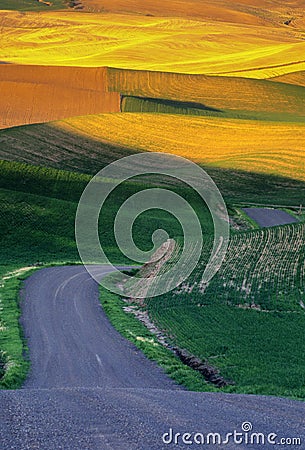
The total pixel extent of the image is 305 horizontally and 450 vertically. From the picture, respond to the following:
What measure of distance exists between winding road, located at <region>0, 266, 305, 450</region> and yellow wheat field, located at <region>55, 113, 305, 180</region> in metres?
55.3

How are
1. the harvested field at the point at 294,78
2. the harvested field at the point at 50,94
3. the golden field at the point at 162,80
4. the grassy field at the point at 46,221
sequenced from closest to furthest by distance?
1. the grassy field at the point at 46,221
2. the golden field at the point at 162,80
3. the harvested field at the point at 50,94
4. the harvested field at the point at 294,78

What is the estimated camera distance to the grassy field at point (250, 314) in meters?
18.1

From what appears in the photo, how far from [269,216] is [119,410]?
49.2 meters

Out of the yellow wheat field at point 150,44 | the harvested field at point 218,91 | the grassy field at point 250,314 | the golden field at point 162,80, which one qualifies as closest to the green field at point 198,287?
the grassy field at point 250,314

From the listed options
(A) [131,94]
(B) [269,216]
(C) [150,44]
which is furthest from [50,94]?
(C) [150,44]

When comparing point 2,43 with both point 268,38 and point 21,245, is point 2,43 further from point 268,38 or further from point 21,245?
point 21,245

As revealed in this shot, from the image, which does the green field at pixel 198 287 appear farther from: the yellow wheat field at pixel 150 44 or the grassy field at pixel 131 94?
the yellow wheat field at pixel 150 44

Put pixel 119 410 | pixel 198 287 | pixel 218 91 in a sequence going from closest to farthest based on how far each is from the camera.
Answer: pixel 119 410 < pixel 198 287 < pixel 218 91

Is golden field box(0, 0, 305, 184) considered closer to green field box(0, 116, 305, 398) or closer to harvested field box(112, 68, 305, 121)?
harvested field box(112, 68, 305, 121)

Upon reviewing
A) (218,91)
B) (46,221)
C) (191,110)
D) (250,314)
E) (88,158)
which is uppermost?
(250,314)

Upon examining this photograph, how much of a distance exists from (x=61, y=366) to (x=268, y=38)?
511ft

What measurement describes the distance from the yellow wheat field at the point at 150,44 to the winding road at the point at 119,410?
104149 mm

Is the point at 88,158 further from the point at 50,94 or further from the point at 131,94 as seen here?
the point at 131,94

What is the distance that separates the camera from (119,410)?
12.2 meters
